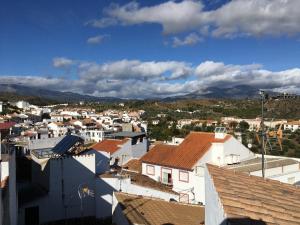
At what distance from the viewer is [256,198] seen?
22.2 feet

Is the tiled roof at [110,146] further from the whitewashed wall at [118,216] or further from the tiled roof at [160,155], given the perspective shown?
the whitewashed wall at [118,216]

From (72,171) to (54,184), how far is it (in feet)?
3.97

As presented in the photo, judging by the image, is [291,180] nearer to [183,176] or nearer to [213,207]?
[183,176]

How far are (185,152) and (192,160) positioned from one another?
6.13 ft

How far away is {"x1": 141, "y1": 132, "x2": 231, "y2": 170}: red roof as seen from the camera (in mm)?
28388

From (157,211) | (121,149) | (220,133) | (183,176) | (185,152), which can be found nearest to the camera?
(157,211)

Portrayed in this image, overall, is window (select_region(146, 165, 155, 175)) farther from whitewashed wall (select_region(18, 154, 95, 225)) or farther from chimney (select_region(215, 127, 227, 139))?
whitewashed wall (select_region(18, 154, 95, 225))

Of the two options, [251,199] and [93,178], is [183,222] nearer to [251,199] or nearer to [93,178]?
[93,178]

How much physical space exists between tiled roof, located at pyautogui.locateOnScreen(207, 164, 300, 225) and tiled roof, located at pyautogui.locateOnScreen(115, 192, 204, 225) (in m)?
7.28

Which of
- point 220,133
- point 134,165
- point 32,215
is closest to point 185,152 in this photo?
point 220,133

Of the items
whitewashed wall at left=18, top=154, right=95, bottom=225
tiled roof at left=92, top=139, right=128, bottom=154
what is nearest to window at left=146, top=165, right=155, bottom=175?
tiled roof at left=92, top=139, right=128, bottom=154

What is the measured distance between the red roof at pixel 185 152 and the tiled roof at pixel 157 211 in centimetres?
911

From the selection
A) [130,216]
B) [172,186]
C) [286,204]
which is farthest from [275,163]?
[286,204]

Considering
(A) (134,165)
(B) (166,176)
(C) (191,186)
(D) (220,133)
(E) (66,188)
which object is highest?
(D) (220,133)
